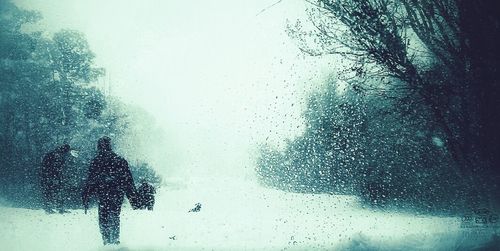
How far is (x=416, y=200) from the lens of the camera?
22531mm

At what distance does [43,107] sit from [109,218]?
19.2 meters

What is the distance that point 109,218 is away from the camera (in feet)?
25.1

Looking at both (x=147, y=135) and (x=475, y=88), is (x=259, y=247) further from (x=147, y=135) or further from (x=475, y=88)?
(x=147, y=135)

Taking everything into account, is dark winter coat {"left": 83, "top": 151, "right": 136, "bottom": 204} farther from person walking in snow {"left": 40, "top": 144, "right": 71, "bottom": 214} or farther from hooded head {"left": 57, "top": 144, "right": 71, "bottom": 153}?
person walking in snow {"left": 40, "top": 144, "right": 71, "bottom": 214}

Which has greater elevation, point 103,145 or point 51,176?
point 103,145

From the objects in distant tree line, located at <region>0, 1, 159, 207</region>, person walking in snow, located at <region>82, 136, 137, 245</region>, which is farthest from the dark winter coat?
distant tree line, located at <region>0, 1, 159, 207</region>

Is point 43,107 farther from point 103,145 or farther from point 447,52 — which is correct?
point 447,52

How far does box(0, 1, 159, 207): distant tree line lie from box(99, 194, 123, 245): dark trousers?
1410 cm

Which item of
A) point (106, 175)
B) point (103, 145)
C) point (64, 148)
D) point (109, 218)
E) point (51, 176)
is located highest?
point (64, 148)

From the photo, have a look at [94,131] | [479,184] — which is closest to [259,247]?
[479,184]

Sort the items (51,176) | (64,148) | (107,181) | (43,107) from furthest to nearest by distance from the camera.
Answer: (43,107), (51,176), (64,148), (107,181)

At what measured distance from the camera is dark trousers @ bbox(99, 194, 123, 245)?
757cm

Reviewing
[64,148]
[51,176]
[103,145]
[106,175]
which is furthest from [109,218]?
[51,176]

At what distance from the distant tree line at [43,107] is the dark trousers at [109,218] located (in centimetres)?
1410
